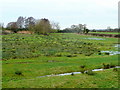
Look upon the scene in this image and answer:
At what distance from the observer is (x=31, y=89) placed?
15672mm

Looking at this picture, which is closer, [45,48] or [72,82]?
[72,82]

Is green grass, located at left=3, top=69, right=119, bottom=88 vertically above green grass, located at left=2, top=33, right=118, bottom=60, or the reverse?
green grass, located at left=2, top=33, right=118, bottom=60

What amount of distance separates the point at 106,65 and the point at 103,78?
24.3 feet

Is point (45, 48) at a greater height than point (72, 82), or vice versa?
point (45, 48)

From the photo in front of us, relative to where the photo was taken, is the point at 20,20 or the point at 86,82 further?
the point at 20,20

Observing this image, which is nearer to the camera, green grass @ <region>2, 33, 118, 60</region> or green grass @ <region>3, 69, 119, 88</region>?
green grass @ <region>3, 69, 119, 88</region>

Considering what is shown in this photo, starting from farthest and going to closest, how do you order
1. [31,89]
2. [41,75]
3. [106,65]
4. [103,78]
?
1. [106,65]
2. [41,75]
3. [103,78]
4. [31,89]

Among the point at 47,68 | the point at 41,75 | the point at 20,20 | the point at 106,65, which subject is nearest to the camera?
the point at 41,75

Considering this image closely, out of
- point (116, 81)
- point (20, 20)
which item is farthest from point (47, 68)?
point (20, 20)

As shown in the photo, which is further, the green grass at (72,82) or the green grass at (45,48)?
the green grass at (45,48)

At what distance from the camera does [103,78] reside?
1934cm

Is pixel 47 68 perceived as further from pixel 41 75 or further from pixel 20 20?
pixel 20 20

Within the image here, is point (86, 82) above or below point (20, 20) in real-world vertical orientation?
below

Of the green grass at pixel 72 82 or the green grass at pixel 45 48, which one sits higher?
the green grass at pixel 45 48
